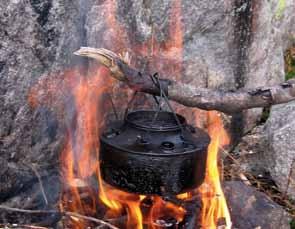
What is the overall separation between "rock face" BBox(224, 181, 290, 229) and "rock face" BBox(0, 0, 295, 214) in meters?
0.96

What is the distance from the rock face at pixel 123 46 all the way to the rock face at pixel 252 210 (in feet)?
3.16

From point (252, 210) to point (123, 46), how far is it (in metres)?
1.51

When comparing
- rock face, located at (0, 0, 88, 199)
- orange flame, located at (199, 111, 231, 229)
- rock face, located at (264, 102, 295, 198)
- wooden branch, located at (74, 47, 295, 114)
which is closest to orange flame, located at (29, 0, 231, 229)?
orange flame, located at (199, 111, 231, 229)

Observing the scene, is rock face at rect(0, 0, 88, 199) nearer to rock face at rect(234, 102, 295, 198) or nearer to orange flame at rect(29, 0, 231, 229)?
orange flame at rect(29, 0, 231, 229)

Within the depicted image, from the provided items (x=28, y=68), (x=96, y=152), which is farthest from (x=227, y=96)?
(x=28, y=68)

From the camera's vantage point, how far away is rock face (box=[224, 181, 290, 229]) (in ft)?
11.1

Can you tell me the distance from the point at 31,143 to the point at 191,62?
63.6 inches

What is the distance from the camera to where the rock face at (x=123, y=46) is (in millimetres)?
3074

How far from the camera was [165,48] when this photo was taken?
403 centimetres

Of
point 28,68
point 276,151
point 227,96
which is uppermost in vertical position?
point 28,68

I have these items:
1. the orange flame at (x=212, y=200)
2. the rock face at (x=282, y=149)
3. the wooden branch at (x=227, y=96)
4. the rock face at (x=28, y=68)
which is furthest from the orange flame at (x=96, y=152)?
the rock face at (x=282, y=149)

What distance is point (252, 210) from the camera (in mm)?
3488

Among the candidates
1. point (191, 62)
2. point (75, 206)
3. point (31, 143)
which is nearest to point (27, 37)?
point (31, 143)

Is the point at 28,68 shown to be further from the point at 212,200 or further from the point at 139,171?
the point at 212,200
